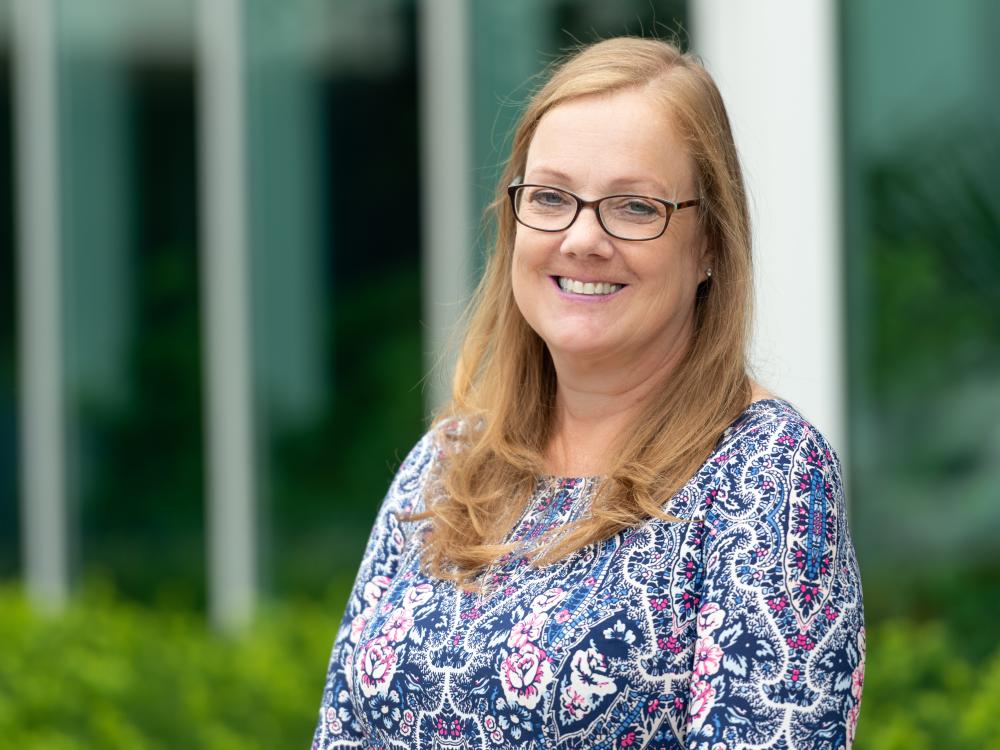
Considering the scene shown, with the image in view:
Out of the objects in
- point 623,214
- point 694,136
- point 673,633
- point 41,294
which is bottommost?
point 41,294

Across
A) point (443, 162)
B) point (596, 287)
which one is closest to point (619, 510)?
point (596, 287)

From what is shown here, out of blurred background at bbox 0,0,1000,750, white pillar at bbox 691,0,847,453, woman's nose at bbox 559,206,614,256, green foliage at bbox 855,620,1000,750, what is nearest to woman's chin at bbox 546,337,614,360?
woman's nose at bbox 559,206,614,256

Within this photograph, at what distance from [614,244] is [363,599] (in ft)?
2.23

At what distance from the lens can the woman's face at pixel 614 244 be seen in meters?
2.00

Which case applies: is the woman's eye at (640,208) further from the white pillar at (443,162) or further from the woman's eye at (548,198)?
the white pillar at (443,162)

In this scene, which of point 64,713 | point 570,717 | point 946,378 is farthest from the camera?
point 64,713

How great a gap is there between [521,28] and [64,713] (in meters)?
→ 3.28

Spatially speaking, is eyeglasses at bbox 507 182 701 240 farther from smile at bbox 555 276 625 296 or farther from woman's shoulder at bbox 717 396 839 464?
woman's shoulder at bbox 717 396 839 464

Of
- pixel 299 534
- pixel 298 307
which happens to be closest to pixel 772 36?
pixel 298 307

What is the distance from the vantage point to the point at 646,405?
2094 millimetres

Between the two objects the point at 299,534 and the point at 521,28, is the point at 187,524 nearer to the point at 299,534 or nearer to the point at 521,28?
the point at 299,534

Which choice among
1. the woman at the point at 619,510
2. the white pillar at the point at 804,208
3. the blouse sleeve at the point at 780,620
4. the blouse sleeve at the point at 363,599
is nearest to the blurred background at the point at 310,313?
the white pillar at the point at 804,208

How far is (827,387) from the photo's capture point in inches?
196

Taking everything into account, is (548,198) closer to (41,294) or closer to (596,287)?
(596,287)
